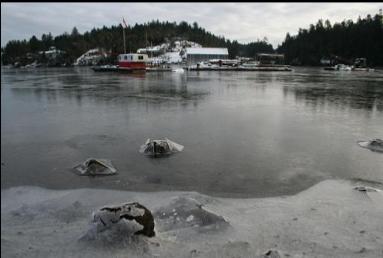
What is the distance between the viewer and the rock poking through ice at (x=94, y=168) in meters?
8.34

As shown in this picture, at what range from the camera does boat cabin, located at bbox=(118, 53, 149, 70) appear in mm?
59656

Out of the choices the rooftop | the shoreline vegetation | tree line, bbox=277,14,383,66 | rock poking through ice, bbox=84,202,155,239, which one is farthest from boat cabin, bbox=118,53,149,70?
tree line, bbox=277,14,383,66

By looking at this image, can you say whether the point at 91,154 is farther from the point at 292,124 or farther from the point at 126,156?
the point at 292,124

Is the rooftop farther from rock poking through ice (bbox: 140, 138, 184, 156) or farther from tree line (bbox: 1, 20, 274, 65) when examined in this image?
rock poking through ice (bbox: 140, 138, 184, 156)

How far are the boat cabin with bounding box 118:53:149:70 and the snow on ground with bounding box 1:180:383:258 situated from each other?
54.0 m

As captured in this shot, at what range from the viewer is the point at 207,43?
559 feet

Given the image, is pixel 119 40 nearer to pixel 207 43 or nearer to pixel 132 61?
pixel 207 43

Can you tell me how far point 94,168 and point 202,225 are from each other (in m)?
3.71

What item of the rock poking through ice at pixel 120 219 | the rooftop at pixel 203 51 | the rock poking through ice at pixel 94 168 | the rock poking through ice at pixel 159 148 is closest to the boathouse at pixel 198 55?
the rooftop at pixel 203 51

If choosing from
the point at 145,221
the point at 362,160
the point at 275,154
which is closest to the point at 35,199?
the point at 145,221

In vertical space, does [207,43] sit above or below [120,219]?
above

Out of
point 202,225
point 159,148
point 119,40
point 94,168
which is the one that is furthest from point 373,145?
point 119,40

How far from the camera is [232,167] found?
8.63 m

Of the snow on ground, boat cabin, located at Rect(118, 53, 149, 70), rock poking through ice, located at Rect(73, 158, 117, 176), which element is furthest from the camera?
boat cabin, located at Rect(118, 53, 149, 70)
